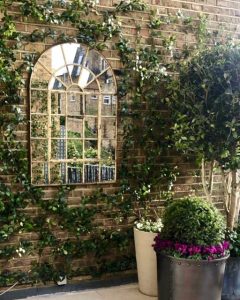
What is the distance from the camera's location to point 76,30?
3547 millimetres

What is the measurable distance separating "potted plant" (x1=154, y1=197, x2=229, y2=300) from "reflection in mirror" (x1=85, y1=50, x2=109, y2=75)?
1399 millimetres

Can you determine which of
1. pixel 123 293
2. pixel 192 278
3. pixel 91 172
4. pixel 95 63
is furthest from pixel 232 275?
pixel 95 63

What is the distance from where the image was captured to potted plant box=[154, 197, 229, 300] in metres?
2.96

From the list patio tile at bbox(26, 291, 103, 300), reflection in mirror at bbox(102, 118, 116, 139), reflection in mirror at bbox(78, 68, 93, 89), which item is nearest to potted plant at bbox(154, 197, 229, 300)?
patio tile at bbox(26, 291, 103, 300)

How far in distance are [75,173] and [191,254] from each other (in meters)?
1.22

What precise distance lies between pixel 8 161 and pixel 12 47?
908mm

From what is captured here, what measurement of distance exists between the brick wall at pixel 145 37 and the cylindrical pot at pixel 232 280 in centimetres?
95

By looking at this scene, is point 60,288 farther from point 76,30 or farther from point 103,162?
point 76,30

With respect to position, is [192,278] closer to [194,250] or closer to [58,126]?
[194,250]

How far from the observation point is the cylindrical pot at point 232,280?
338 cm

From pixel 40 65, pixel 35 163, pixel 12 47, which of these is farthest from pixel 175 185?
pixel 12 47

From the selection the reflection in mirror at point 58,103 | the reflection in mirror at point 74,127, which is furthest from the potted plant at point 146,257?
the reflection in mirror at point 58,103

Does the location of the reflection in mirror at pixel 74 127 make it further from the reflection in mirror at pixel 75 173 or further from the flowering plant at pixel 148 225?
the flowering plant at pixel 148 225

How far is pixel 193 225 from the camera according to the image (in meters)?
3.04
